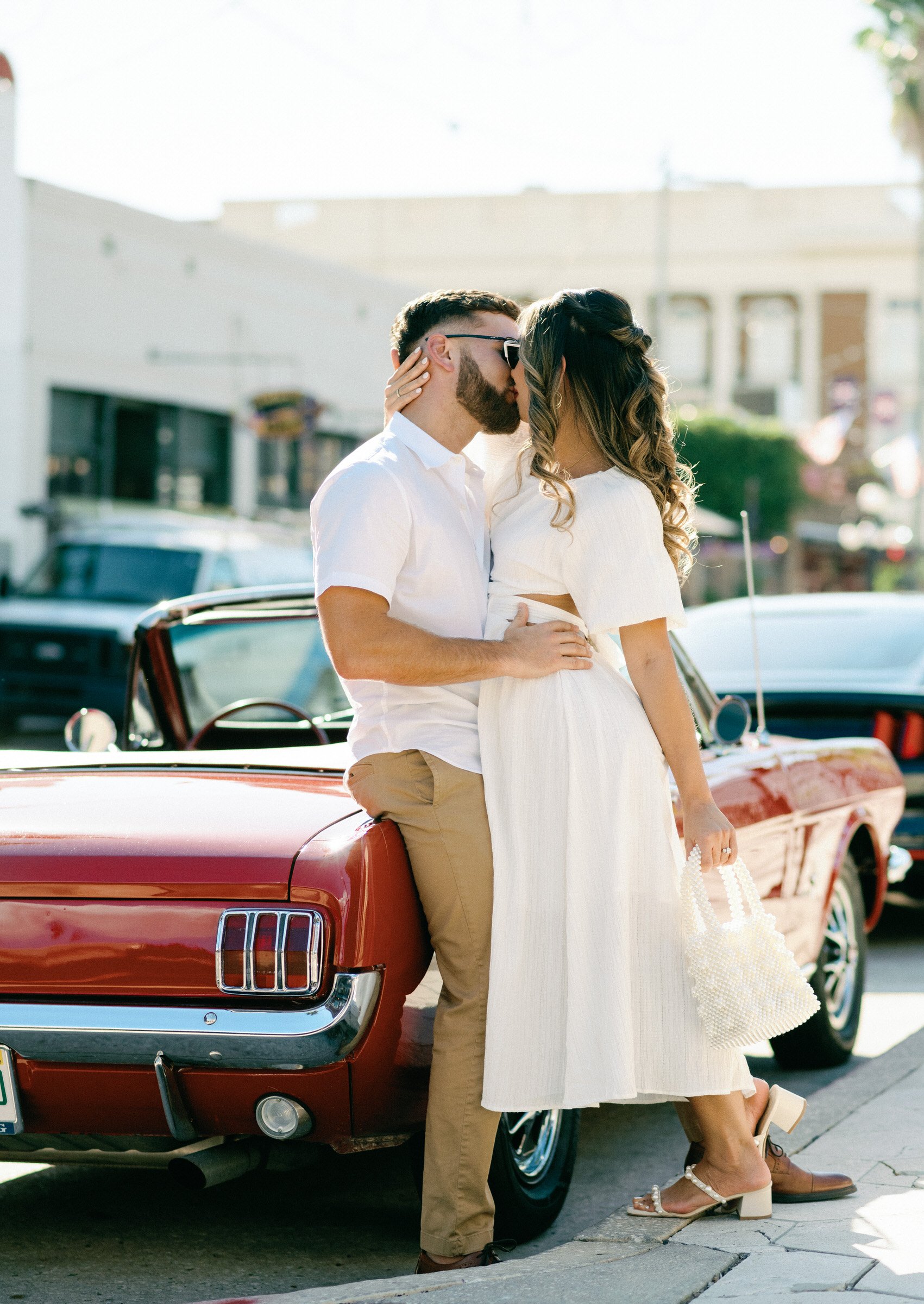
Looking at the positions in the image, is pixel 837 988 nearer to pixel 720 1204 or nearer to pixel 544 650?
pixel 720 1204

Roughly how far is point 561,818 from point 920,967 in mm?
4456

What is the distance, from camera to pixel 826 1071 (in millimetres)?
5508

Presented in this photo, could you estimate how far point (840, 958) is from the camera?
563cm

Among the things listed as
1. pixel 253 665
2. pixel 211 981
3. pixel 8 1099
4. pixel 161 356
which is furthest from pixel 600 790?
pixel 161 356

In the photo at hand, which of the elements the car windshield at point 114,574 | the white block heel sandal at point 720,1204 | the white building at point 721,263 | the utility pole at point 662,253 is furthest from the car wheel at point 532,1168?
the white building at point 721,263

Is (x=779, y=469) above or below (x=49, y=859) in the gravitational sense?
above

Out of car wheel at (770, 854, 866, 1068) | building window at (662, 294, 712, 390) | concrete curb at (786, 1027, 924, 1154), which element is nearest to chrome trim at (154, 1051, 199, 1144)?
concrete curb at (786, 1027, 924, 1154)

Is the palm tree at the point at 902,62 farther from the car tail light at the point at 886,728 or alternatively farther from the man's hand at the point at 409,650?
the man's hand at the point at 409,650

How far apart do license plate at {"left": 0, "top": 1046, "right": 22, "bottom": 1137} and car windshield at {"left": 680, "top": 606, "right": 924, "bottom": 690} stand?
4916 mm

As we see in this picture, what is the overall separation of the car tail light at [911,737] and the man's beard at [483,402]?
4411 mm

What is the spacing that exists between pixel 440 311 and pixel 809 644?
509 centimetres

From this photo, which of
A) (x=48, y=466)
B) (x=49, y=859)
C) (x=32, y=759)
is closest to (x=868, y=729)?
(x=32, y=759)

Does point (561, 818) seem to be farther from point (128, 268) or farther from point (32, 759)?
point (128, 268)

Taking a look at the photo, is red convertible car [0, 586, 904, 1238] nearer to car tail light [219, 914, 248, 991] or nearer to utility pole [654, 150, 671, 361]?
car tail light [219, 914, 248, 991]
